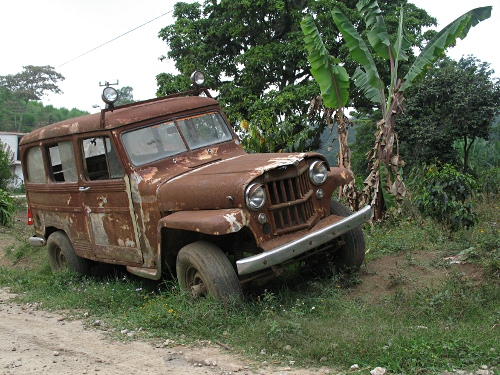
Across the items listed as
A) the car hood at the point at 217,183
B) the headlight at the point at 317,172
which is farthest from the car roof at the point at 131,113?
the headlight at the point at 317,172

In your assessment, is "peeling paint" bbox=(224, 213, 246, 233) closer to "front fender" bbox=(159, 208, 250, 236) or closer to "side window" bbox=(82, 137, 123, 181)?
"front fender" bbox=(159, 208, 250, 236)

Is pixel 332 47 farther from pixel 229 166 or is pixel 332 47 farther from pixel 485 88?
pixel 229 166

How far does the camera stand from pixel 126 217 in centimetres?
642

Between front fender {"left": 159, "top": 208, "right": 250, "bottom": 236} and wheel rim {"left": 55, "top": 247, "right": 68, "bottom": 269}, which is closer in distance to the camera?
front fender {"left": 159, "top": 208, "right": 250, "bottom": 236}

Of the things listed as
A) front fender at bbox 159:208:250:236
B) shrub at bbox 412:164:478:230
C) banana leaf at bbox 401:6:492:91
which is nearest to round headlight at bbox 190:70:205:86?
front fender at bbox 159:208:250:236

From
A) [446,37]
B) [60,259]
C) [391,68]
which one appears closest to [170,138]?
[60,259]

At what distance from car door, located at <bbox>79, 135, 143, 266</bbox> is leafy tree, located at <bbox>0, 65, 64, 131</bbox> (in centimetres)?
4159

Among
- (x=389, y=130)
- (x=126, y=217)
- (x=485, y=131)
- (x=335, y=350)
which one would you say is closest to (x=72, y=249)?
(x=126, y=217)

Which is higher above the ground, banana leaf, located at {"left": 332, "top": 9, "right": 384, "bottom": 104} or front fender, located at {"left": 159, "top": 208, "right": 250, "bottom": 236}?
banana leaf, located at {"left": 332, "top": 9, "right": 384, "bottom": 104}

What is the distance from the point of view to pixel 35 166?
8172 mm

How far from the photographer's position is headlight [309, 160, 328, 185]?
229 inches

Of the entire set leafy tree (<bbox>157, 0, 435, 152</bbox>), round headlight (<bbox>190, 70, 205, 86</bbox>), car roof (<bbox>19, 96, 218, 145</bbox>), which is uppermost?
leafy tree (<bbox>157, 0, 435, 152</bbox>)

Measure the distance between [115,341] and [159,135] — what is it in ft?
8.19

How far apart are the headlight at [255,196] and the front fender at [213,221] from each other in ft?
0.32
